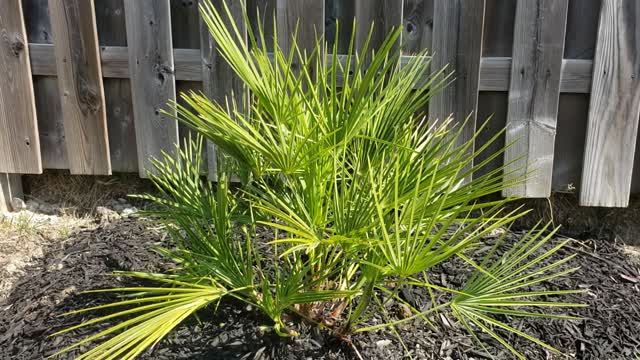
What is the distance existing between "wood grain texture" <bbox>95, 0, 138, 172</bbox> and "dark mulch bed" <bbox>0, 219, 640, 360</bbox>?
1.82 ft

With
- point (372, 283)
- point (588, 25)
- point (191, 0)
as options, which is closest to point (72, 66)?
point (191, 0)

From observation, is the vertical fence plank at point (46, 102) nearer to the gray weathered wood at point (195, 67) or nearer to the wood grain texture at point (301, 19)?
the gray weathered wood at point (195, 67)

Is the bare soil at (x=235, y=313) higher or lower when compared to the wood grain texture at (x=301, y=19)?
lower

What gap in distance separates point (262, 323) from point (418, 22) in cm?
161

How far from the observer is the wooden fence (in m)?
2.67

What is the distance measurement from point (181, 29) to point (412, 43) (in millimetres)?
1171

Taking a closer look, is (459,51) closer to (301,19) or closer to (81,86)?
(301,19)

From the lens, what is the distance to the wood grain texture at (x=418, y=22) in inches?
107

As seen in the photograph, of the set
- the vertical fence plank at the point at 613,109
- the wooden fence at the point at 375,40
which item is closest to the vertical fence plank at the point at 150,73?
the wooden fence at the point at 375,40

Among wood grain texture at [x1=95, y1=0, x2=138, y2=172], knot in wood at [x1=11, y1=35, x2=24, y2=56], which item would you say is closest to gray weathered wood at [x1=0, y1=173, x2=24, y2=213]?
wood grain texture at [x1=95, y1=0, x2=138, y2=172]

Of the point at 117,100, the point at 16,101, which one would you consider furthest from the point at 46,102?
the point at 117,100

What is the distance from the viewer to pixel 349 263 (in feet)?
5.84

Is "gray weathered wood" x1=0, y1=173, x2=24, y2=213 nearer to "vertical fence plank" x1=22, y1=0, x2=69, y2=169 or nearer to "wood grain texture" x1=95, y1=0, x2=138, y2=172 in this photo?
"vertical fence plank" x1=22, y1=0, x2=69, y2=169

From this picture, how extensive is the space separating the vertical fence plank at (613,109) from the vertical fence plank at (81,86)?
2.46 m
